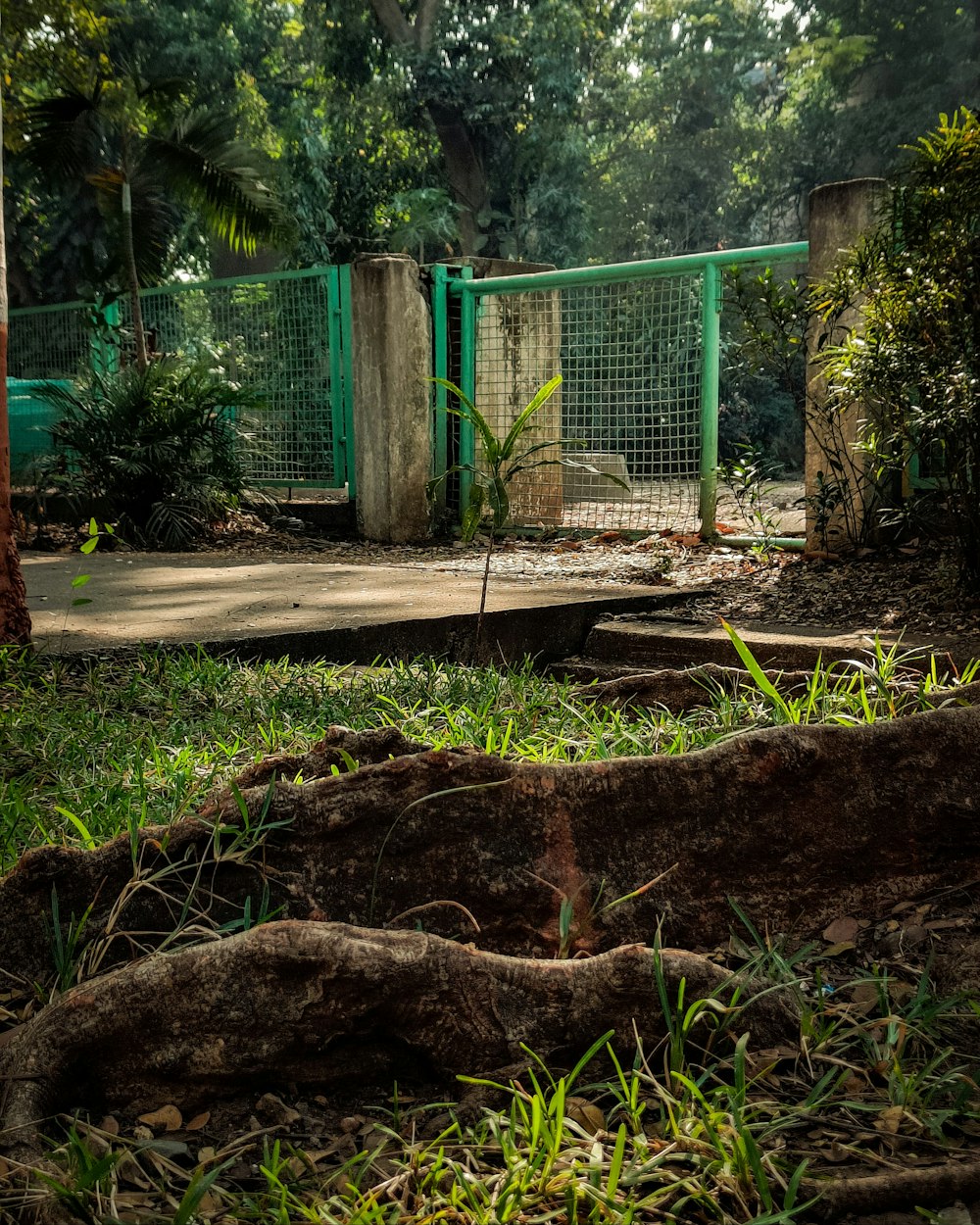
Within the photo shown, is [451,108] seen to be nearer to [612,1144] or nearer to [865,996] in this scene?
[865,996]

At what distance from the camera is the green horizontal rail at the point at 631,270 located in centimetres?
748

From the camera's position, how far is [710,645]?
4621 mm

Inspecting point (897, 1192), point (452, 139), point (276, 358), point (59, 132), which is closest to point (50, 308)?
point (59, 132)

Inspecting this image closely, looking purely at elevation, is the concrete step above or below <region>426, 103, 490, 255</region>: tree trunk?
below

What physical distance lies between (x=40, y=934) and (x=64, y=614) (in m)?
3.28

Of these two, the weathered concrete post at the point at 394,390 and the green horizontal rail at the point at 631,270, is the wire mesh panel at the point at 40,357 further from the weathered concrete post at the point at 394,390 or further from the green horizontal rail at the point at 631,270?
the green horizontal rail at the point at 631,270

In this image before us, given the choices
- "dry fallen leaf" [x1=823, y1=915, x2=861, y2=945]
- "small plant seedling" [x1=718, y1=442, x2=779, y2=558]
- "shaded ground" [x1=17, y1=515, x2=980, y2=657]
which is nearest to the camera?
"dry fallen leaf" [x1=823, y1=915, x2=861, y2=945]

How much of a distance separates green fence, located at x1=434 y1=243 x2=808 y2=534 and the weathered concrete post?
0.75 ft

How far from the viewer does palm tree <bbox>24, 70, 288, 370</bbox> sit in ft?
37.9

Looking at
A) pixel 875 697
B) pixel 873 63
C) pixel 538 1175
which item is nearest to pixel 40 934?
pixel 538 1175

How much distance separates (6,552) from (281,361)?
6907 millimetres

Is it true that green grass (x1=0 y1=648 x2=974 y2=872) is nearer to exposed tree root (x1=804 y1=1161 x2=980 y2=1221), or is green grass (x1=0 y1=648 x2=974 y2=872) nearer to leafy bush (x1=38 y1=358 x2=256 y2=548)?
exposed tree root (x1=804 y1=1161 x2=980 y2=1221)

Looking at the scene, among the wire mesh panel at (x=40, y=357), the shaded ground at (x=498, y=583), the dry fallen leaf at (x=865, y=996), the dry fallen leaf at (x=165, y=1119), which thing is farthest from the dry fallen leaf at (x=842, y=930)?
the wire mesh panel at (x=40, y=357)

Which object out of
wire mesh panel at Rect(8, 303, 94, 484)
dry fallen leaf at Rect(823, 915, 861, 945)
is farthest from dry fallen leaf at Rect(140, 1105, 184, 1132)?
wire mesh panel at Rect(8, 303, 94, 484)
